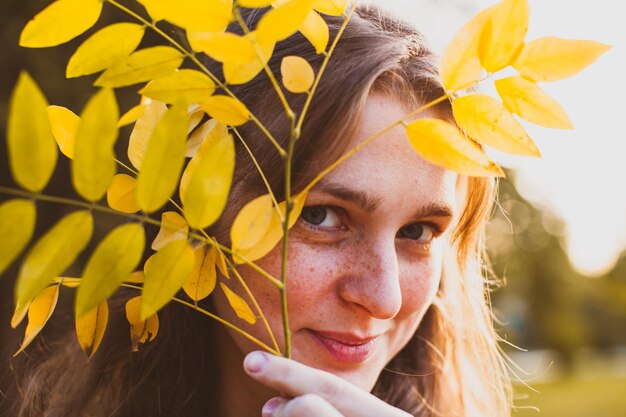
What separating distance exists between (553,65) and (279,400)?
2.17 ft

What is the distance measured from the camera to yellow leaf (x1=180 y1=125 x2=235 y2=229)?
833mm

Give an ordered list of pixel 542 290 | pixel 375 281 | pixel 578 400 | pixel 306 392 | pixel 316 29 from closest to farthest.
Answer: pixel 306 392, pixel 316 29, pixel 375 281, pixel 578 400, pixel 542 290

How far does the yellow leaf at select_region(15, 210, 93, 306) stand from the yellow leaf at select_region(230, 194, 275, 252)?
8.3 inches

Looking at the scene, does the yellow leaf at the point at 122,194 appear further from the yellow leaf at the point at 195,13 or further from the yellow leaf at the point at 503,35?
the yellow leaf at the point at 503,35

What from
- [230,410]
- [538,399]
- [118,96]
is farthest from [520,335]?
[230,410]

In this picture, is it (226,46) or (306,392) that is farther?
(306,392)

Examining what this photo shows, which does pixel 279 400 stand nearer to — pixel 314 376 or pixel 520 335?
pixel 314 376

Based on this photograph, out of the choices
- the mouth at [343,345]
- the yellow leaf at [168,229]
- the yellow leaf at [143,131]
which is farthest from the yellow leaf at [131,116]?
the mouth at [343,345]

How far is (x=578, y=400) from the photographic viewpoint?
2123 cm

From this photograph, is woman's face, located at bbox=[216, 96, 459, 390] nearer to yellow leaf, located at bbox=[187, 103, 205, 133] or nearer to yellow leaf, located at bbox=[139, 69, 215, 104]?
yellow leaf, located at bbox=[187, 103, 205, 133]

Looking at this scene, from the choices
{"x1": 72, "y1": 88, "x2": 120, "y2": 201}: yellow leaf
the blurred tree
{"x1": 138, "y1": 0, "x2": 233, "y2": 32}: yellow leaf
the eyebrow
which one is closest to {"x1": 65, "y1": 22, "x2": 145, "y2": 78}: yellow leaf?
{"x1": 138, "y1": 0, "x2": 233, "y2": 32}: yellow leaf

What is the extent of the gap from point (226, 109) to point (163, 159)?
0.79ft

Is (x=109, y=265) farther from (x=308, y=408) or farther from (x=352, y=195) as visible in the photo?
(x=352, y=195)

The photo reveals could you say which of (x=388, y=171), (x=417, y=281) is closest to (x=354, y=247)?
(x=388, y=171)
